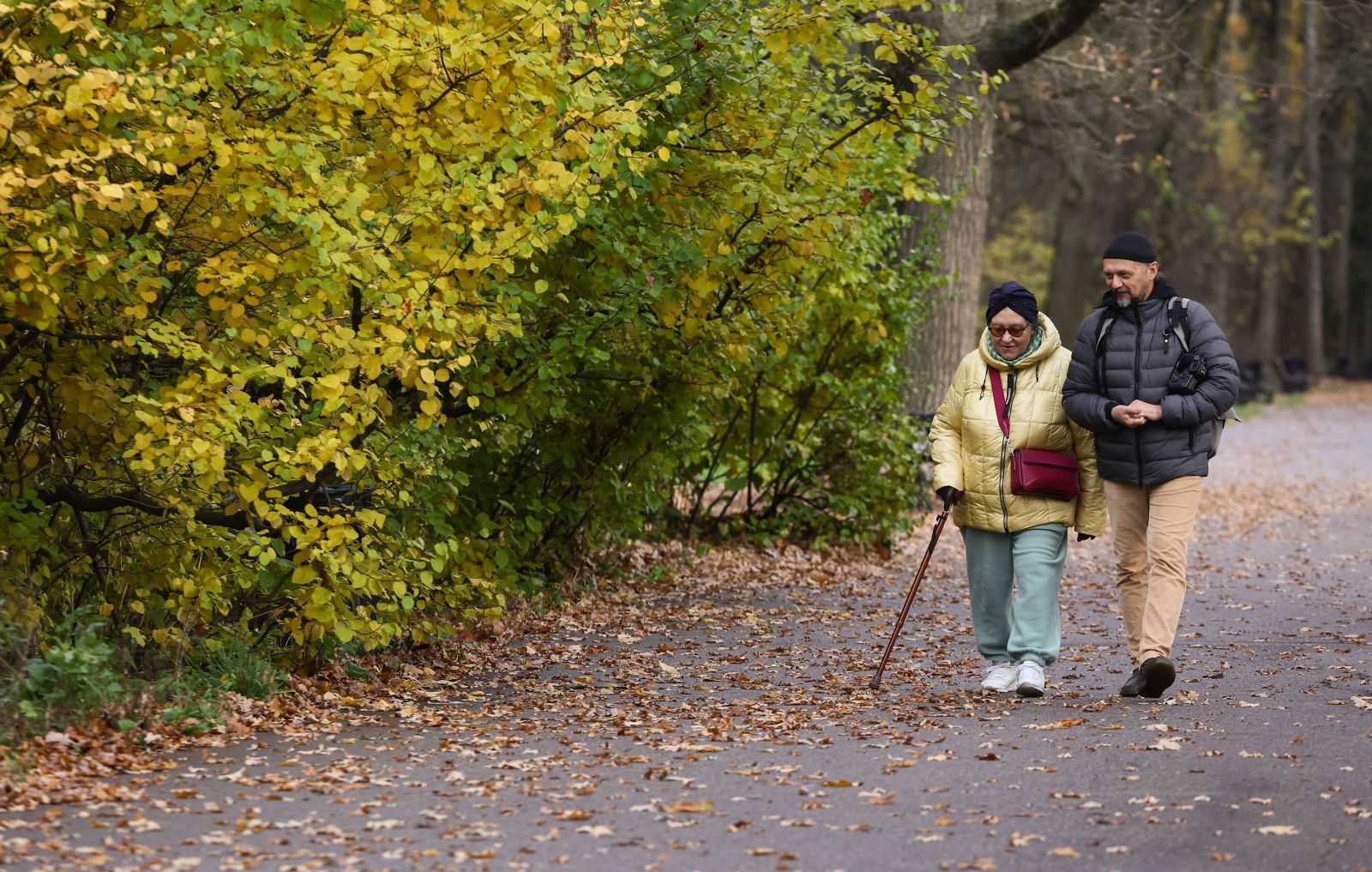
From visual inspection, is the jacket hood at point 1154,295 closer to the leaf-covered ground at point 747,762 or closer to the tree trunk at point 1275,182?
the leaf-covered ground at point 747,762

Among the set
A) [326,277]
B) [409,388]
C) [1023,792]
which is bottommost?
[1023,792]

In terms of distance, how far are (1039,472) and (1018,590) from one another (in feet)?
1.75

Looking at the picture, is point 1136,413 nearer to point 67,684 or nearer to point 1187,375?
point 1187,375

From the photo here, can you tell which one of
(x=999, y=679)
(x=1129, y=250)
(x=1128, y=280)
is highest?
(x=1129, y=250)

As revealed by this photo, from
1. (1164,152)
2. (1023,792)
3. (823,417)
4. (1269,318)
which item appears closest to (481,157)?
(1023,792)

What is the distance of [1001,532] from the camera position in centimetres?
747

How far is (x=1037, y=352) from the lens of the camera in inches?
290

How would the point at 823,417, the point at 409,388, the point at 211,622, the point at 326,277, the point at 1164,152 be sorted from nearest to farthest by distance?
1. the point at 326,277
2. the point at 211,622
3. the point at 409,388
4. the point at 823,417
5. the point at 1164,152

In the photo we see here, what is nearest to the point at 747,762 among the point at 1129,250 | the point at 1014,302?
the point at 1014,302

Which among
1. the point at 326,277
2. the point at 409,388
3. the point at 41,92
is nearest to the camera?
the point at 41,92

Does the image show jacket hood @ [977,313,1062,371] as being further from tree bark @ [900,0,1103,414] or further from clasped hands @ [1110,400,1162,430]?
tree bark @ [900,0,1103,414]

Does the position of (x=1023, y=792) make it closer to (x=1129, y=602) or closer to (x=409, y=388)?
(x=1129, y=602)

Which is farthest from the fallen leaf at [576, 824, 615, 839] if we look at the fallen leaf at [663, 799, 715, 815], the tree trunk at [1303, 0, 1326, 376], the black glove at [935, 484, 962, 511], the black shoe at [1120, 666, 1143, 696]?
the tree trunk at [1303, 0, 1326, 376]

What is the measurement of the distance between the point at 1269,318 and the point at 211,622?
135 feet
